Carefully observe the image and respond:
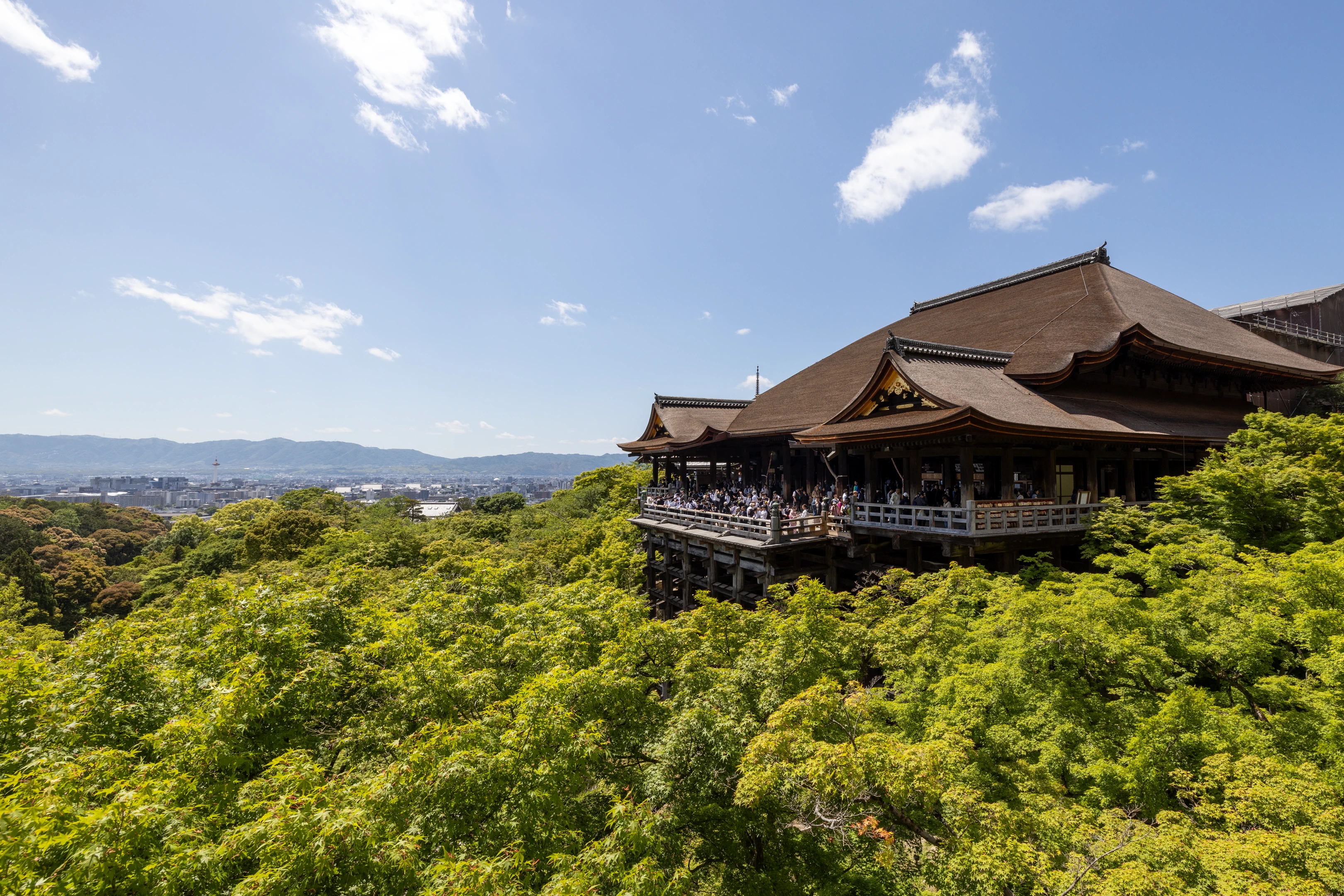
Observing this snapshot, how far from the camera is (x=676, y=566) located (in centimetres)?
2588

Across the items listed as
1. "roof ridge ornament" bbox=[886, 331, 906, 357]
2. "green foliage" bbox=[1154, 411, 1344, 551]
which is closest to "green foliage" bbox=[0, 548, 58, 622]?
"roof ridge ornament" bbox=[886, 331, 906, 357]

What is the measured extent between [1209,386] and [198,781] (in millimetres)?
31464

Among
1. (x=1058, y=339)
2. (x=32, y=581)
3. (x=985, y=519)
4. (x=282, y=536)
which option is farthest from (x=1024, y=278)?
(x=32, y=581)

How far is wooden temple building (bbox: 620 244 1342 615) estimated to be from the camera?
1524 cm

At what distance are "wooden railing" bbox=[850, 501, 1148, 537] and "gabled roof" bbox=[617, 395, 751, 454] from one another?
1061 cm

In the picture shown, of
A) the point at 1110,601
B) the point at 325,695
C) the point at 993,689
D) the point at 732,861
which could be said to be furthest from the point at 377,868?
the point at 1110,601

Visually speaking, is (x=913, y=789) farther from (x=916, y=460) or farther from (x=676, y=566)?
(x=676, y=566)

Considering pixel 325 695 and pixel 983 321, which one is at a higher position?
pixel 983 321

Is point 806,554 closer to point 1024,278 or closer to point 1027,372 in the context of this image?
point 1027,372

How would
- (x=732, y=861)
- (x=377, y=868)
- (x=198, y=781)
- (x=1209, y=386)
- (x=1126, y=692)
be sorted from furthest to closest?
(x=1209, y=386) < (x=1126, y=692) < (x=732, y=861) < (x=198, y=781) < (x=377, y=868)

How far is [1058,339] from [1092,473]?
19.2 ft

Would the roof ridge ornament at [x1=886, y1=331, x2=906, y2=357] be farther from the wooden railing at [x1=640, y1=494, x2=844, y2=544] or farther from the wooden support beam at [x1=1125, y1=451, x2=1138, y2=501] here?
the wooden support beam at [x1=1125, y1=451, x2=1138, y2=501]

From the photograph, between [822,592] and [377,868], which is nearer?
[377,868]

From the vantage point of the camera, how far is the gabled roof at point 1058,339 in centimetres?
1905
